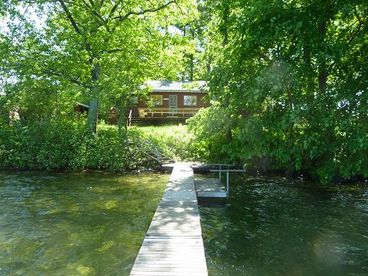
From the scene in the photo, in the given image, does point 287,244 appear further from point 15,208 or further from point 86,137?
point 86,137

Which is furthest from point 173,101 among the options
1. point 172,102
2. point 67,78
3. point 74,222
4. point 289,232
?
point 289,232

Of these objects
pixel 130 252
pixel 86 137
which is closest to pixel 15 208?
pixel 130 252

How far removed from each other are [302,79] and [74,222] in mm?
7822

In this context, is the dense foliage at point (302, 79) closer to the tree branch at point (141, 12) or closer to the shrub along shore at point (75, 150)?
the shrub along shore at point (75, 150)

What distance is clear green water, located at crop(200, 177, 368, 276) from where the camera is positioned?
7.94m

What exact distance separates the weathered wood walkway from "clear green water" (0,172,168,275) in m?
0.83

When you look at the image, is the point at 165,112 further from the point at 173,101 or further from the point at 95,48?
the point at 95,48

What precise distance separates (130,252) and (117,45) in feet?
47.4

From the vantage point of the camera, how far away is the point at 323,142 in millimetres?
11148

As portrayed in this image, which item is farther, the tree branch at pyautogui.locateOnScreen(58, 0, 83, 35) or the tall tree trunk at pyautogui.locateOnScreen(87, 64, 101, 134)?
the tall tree trunk at pyautogui.locateOnScreen(87, 64, 101, 134)

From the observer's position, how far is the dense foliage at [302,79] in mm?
10469

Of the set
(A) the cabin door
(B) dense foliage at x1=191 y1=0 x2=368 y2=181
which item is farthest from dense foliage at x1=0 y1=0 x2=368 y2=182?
(A) the cabin door

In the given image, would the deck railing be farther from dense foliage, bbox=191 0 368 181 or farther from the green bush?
dense foliage, bbox=191 0 368 181

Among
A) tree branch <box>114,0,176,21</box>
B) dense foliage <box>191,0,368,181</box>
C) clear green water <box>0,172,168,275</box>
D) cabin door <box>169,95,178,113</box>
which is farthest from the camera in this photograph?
cabin door <box>169,95,178,113</box>
